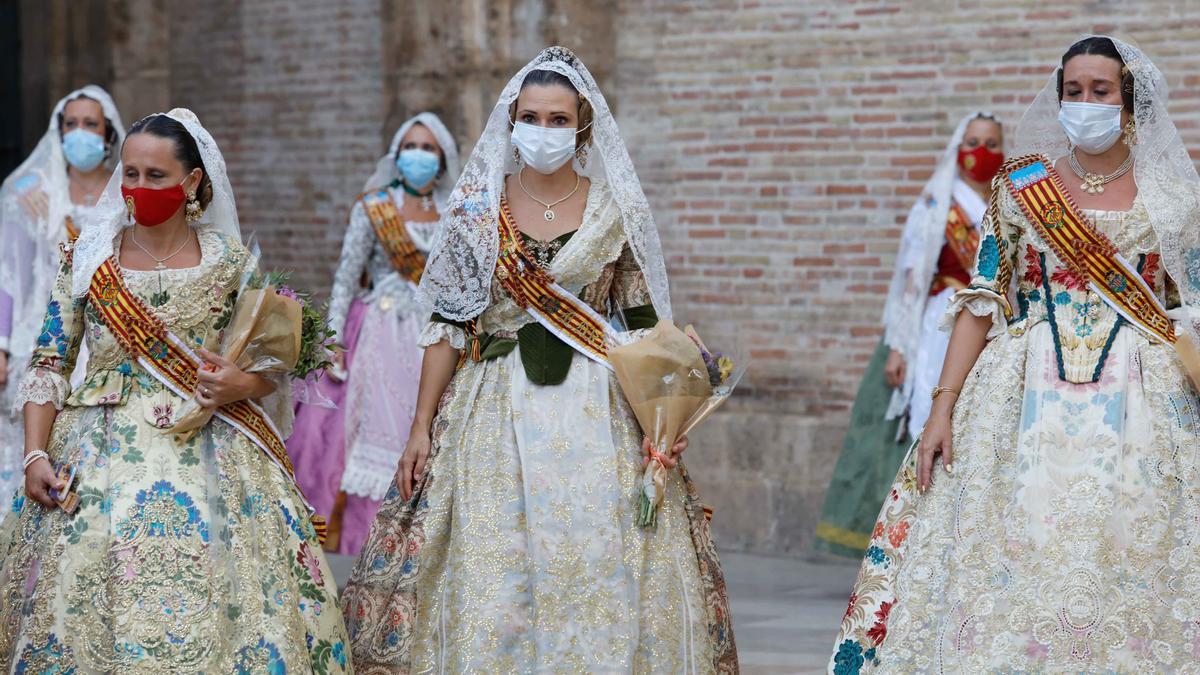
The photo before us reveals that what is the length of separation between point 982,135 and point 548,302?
11.8ft

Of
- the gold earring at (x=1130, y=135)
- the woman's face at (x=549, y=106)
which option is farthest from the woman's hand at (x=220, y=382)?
the gold earring at (x=1130, y=135)

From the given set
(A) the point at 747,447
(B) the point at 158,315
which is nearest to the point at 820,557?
(A) the point at 747,447

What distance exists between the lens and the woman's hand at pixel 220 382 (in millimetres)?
5281

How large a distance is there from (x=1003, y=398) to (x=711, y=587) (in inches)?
36.7

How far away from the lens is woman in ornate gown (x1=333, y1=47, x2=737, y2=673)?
5336mm

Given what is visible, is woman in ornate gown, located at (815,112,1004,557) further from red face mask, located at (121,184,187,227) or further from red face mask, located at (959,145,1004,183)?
red face mask, located at (121,184,187,227)

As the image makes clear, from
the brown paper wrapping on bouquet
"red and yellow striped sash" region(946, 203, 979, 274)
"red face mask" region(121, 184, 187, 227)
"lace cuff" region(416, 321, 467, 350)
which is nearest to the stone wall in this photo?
"red and yellow striped sash" region(946, 203, 979, 274)

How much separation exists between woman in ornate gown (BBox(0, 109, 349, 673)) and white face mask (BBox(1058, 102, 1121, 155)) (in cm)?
222

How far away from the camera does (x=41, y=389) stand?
17.4ft

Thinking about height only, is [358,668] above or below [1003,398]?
below

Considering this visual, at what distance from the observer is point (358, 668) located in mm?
5496

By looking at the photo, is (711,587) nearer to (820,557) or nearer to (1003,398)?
(1003,398)

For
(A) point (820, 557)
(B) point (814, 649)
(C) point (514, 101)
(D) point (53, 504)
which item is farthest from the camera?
(A) point (820, 557)

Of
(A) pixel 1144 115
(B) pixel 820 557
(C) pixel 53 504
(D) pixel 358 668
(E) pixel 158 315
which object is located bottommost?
(B) pixel 820 557
